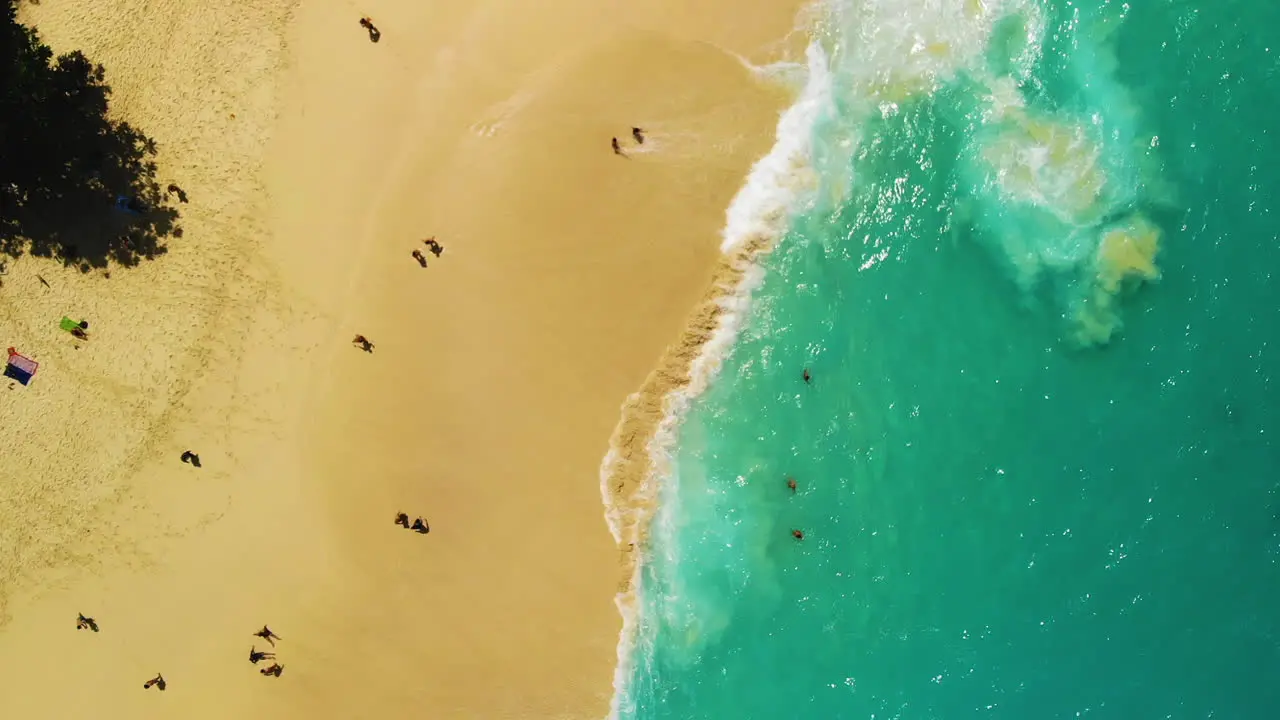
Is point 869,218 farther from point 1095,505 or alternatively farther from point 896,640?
point 896,640

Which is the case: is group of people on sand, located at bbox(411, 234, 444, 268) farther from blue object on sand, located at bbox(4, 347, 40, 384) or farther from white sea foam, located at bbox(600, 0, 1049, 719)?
blue object on sand, located at bbox(4, 347, 40, 384)

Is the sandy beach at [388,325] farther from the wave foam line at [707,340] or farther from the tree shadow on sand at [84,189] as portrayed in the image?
the tree shadow on sand at [84,189]

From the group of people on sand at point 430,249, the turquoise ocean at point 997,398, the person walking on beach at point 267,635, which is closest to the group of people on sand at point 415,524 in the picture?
the person walking on beach at point 267,635

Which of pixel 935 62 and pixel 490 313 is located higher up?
pixel 935 62

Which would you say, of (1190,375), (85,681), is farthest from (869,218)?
(85,681)

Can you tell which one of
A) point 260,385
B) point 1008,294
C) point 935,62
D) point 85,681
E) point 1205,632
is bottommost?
point 85,681
